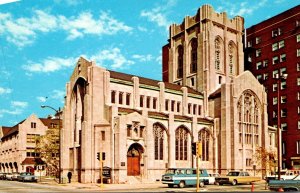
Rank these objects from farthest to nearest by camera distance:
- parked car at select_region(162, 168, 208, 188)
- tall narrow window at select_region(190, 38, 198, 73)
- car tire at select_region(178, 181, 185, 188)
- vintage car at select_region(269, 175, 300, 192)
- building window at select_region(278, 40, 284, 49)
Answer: tall narrow window at select_region(190, 38, 198, 73) → building window at select_region(278, 40, 284, 49) → car tire at select_region(178, 181, 185, 188) → parked car at select_region(162, 168, 208, 188) → vintage car at select_region(269, 175, 300, 192)

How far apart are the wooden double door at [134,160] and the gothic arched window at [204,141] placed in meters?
10.8

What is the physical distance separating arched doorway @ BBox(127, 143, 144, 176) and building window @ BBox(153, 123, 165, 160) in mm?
2584

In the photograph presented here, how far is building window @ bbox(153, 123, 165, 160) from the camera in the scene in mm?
48875

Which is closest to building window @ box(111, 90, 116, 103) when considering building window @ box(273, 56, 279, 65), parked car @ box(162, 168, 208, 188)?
parked car @ box(162, 168, 208, 188)

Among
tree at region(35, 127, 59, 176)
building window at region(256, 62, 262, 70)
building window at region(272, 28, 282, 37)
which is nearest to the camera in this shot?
building window at region(272, 28, 282, 37)

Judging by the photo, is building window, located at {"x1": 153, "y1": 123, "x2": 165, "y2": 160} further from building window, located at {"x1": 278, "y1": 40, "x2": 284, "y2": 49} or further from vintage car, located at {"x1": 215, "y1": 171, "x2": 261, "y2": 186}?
building window, located at {"x1": 278, "y1": 40, "x2": 284, "y2": 49}

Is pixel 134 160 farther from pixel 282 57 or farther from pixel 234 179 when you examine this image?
pixel 282 57

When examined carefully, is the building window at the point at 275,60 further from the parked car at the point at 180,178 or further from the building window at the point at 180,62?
the building window at the point at 180,62

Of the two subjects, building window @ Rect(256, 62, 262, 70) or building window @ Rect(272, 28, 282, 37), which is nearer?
building window @ Rect(272, 28, 282, 37)

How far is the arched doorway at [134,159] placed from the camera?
46.2 m

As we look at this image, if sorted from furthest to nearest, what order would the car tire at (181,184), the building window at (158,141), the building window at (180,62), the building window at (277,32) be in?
the building window at (180,62) < the building window at (158,141) < the building window at (277,32) < the car tire at (181,184)

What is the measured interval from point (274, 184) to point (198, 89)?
36715mm

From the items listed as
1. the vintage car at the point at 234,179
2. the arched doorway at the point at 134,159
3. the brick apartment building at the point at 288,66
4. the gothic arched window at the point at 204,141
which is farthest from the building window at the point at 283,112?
the arched doorway at the point at 134,159

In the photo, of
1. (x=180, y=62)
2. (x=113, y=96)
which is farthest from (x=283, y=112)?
(x=180, y=62)
